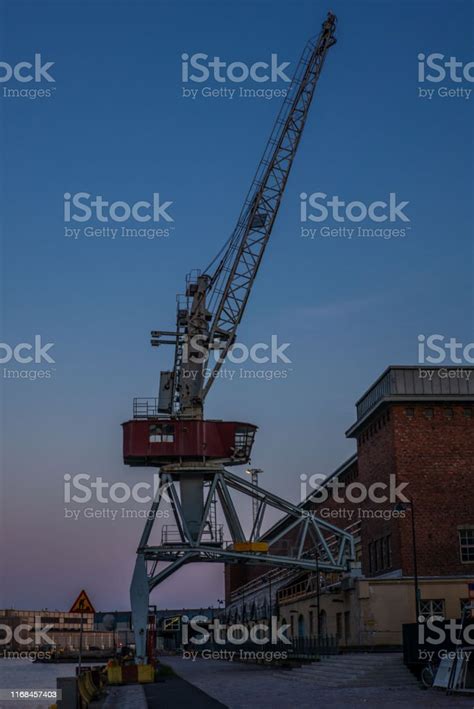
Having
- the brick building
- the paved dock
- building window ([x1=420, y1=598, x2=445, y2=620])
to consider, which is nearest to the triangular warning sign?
the paved dock

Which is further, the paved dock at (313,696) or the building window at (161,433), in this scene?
the building window at (161,433)

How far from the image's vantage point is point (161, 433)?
5484 cm

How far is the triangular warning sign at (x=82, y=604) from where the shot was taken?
25.8 meters

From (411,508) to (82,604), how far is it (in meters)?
26.2

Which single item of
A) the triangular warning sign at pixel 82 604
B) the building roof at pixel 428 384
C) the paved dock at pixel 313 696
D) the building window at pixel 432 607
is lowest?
the paved dock at pixel 313 696

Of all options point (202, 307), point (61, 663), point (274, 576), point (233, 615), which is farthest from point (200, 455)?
point (61, 663)

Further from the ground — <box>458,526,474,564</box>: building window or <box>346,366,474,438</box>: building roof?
<box>346,366,474,438</box>: building roof

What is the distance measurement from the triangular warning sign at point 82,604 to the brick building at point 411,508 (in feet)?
86.3

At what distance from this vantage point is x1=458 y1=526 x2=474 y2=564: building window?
52.7 m

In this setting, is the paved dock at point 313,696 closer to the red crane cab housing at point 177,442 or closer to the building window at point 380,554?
the building window at point 380,554

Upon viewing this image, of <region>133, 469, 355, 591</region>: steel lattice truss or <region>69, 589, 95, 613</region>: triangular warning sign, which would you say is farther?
<region>133, 469, 355, 591</region>: steel lattice truss

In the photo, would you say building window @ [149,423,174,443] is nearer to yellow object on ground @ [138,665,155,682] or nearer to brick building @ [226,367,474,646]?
brick building @ [226,367,474,646]

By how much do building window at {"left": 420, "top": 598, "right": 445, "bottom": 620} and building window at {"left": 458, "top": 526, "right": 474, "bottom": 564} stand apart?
3.72m

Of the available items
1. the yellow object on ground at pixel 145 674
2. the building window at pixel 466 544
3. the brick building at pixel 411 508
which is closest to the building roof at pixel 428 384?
the brick building at pixel 411 508
